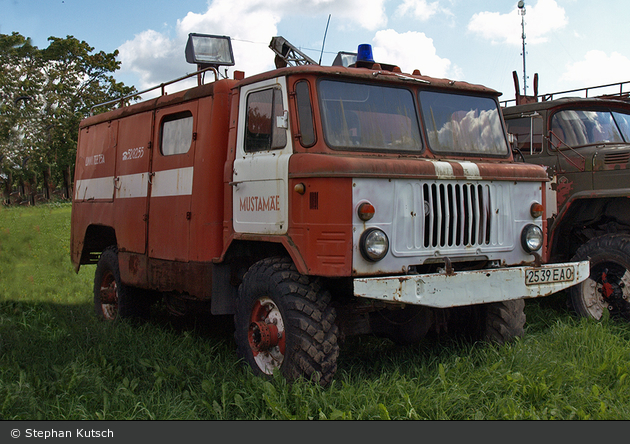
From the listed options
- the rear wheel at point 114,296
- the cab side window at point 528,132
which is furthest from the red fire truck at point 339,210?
the cab side window at point 528,132

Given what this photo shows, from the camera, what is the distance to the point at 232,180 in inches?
220

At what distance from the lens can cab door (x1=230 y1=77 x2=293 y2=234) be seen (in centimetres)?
495

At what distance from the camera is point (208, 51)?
6504 mm

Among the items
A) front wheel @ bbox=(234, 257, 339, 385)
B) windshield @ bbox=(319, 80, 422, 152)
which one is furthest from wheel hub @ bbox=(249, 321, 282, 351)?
windshield @ bbox=(319, 80, 422, 152)

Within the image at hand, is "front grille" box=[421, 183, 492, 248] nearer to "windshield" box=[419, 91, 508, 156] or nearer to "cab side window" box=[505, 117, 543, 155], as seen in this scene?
"windshield" box=[419, 91, 508, 156]

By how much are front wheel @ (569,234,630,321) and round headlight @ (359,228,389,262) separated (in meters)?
3.23

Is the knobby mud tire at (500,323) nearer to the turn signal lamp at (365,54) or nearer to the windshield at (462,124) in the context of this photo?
the windshield at (462,124)

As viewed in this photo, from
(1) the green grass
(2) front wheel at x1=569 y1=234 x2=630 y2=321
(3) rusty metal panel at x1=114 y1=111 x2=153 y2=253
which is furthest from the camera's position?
(3) rusty metal panel at x1=114 y1=111 x2=153 y2=253

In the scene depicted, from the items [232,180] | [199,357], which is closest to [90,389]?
[199,357]

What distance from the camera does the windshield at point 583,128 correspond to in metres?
7.58

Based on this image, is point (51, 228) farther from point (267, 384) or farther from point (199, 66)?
point (267, 384)

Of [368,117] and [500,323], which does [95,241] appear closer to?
[368,117]

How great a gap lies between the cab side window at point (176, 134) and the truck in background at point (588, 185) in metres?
3.87

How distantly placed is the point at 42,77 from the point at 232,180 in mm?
35124
